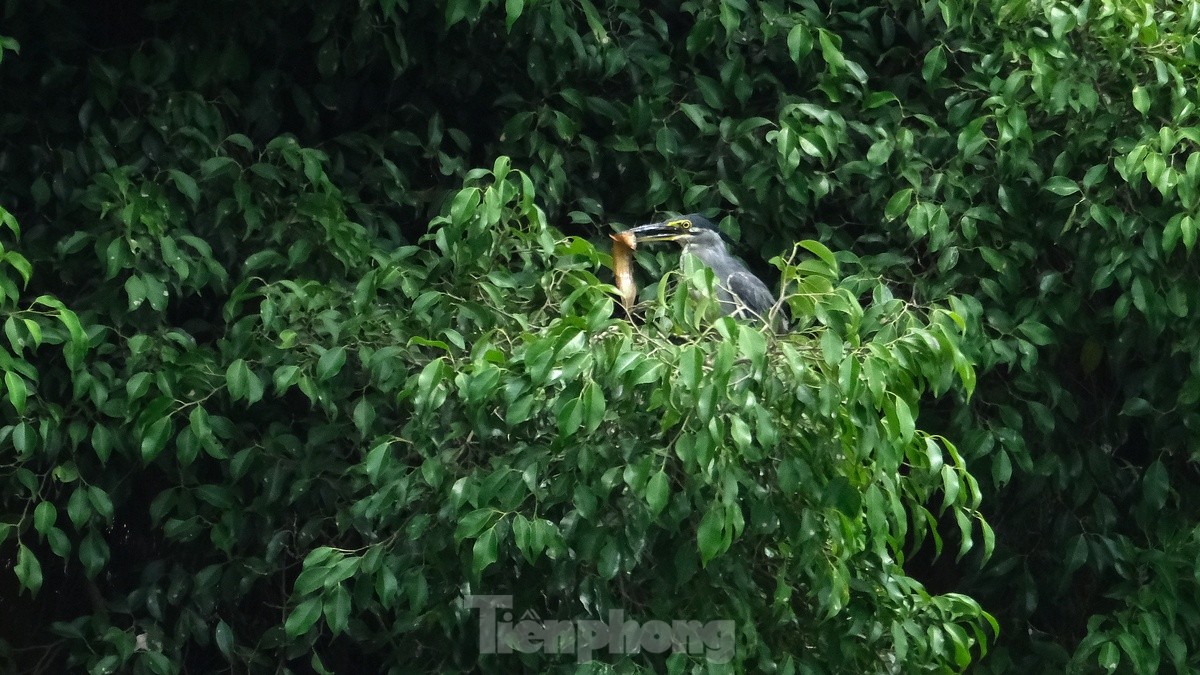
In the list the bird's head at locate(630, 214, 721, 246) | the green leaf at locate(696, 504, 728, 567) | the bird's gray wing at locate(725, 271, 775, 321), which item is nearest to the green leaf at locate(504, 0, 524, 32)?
the bird's head at locate(630, 214, 721, 246)

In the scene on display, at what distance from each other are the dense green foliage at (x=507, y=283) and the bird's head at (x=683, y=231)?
0.12m

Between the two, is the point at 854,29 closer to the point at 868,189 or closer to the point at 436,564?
the point at 868,189

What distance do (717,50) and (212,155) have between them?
61.6 inches

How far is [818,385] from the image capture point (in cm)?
315

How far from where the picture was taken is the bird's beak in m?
4.54

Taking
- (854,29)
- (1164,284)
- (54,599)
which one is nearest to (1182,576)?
(1164,284)

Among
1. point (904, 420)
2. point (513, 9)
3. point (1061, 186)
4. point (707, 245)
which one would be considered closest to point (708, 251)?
point (707, 245)

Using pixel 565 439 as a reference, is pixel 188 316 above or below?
below

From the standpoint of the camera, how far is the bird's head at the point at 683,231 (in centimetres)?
453

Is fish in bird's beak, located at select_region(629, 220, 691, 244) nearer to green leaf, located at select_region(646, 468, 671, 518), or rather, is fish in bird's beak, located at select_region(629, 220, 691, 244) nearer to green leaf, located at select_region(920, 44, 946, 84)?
green leaf, located at select_region(920, 44, 946, 84)

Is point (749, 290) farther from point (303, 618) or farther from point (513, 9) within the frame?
point (303, 618)

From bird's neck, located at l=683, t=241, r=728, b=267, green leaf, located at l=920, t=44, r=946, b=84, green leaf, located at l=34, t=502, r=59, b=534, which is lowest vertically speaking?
green leaf, located at l=34, t=502, r=59, b=534

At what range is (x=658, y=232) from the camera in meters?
4.59

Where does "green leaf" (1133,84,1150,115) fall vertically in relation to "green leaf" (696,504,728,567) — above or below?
below
